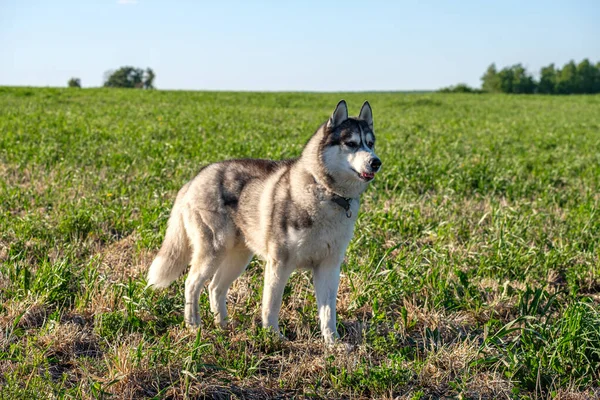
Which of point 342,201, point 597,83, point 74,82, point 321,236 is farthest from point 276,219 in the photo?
point 597,83

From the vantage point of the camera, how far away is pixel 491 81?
4129 inches

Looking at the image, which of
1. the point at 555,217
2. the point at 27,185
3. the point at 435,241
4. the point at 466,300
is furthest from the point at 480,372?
the point at 27,185

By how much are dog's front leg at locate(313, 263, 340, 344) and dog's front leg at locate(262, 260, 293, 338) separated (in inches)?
9.4

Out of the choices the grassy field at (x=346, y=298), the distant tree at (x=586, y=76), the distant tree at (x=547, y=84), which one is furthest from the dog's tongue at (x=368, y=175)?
the distant tree at (x=586, y=76)

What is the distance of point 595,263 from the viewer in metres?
6.28

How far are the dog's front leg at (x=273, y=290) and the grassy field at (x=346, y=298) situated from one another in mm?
186

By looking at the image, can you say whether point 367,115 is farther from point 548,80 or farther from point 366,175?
point 548,80

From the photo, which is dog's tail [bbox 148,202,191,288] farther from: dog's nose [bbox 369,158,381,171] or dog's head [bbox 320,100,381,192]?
dog's nose [bbox 369,158,381,171]

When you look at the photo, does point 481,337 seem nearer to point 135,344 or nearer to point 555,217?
point 135,344

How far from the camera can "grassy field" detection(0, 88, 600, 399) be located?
3.85 metres

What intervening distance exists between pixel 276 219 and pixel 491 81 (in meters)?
108

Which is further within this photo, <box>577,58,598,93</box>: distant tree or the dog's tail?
<box>577,58,598,93</box>: distant tree

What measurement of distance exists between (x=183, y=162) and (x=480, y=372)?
7762 mm

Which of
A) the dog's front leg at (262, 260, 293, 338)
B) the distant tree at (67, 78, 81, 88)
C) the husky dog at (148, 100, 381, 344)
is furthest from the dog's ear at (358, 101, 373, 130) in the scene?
the distant tree at (67, 78, 81, 88)
